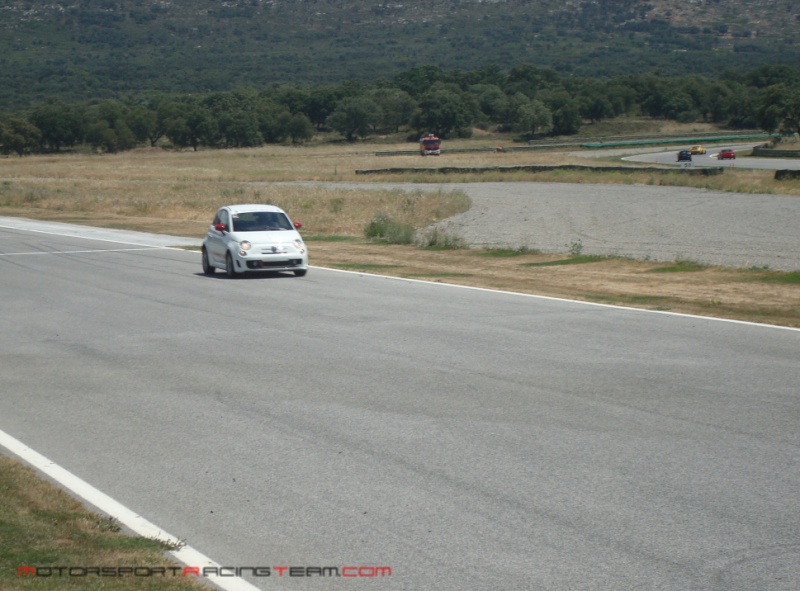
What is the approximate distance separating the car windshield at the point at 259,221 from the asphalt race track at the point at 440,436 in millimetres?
5983

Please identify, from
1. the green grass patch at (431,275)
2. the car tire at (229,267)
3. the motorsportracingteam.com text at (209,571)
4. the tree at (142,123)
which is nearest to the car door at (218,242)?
the car tire at (229,267)

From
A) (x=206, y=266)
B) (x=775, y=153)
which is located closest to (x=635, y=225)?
(x=206, y=266)

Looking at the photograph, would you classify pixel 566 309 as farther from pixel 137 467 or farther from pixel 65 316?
pixel 137 467

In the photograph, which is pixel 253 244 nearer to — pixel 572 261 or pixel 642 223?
pixel 572 261

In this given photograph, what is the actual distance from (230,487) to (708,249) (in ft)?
76.1

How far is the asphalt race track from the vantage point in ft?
20.9

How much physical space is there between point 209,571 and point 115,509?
4.78ft

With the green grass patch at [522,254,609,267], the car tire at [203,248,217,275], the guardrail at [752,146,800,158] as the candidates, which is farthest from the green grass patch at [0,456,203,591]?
the guardrail at [752,146,800,158]

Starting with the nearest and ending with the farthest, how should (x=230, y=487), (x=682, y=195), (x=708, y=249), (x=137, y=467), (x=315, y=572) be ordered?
1. (x=315, y=572)
2. (x=230, y=487)
3. (x=137, y=467)
4. (x=708, y=249)
5. (x=682, y=195)

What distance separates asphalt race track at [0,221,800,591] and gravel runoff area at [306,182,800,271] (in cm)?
1225

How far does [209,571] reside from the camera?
609cm

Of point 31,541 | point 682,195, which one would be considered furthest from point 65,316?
point 682,195

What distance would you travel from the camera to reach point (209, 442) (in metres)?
9.09

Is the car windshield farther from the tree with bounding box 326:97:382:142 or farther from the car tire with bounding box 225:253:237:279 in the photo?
the tree with bounding box 326:97:382:142
